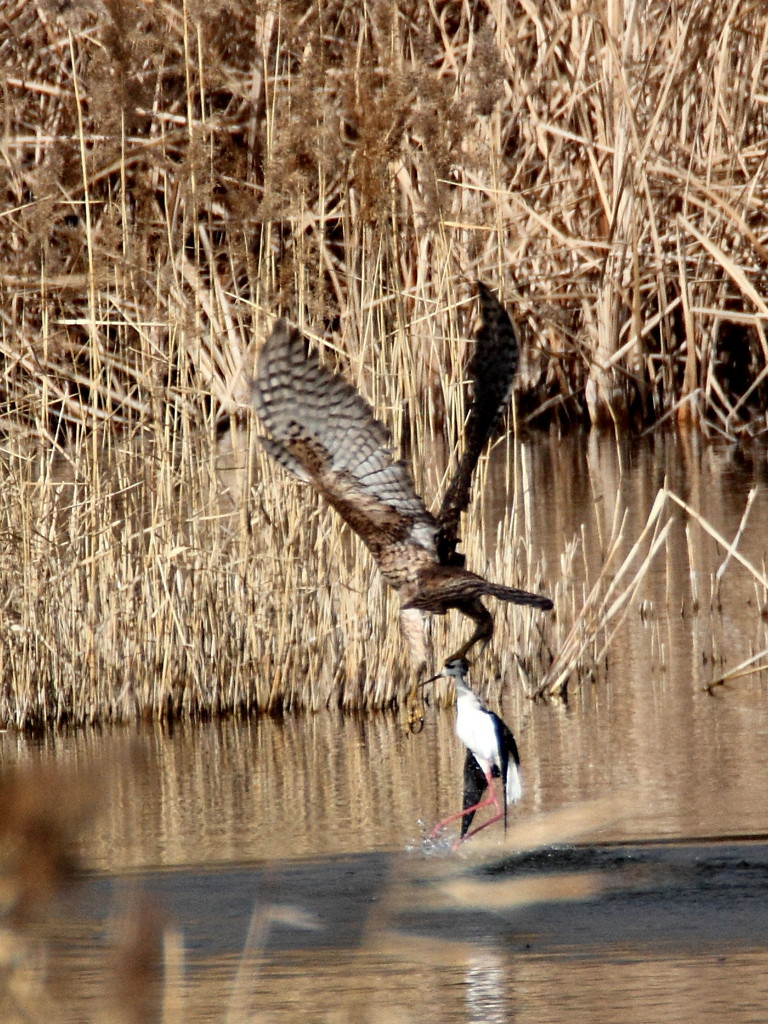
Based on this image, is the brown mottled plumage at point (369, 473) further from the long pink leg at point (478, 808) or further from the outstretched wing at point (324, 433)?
the long pink leg at point (478, 808)

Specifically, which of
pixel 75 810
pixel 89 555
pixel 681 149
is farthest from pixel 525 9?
pixel 75 810

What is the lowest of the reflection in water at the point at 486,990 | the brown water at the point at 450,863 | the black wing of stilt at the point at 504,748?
the reflection in water at the point at 486,990

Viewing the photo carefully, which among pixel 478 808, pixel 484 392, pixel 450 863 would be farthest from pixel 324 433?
pixel 450 863

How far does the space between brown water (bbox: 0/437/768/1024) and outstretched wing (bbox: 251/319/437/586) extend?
1.03 metres

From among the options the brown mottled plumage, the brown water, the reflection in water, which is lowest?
the reflection in water

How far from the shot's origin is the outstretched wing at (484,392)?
610cm

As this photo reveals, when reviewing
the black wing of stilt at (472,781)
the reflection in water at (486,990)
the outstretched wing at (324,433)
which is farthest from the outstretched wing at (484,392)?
the reflection in water at (486,990)

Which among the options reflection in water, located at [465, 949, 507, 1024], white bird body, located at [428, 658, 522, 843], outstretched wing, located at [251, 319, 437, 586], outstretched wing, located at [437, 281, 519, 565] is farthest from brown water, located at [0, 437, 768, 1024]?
outstretched wing, located at [251, 319, 437, 586]

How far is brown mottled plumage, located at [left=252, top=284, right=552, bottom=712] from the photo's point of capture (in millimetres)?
5965

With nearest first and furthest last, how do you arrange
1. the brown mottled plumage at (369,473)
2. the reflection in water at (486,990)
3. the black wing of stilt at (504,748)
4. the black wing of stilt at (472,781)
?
the reflection in water at (486,990) < the black wing of stilt at (504,748) < the black wing of stilt at (472,781) < the brown mottled plumage at (369,473)

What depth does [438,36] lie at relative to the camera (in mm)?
13742

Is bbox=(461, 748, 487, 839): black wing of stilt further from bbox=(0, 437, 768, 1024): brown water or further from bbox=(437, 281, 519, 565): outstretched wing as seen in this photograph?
bbox=(437, 281, 519, 565): outstretched wing

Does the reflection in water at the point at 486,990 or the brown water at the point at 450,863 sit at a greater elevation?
the brown water at the point at 450,863

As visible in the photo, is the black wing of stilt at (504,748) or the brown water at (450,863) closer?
the brown water at (450,863)
